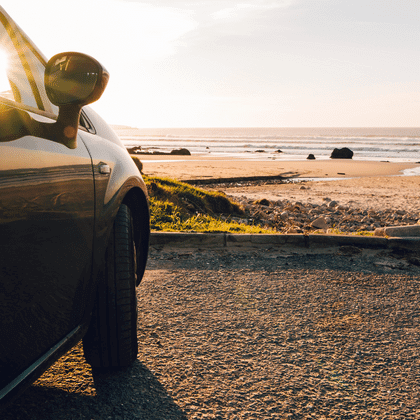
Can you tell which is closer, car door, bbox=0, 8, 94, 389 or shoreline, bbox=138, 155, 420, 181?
car door, bbox=0, 8, 94, 389

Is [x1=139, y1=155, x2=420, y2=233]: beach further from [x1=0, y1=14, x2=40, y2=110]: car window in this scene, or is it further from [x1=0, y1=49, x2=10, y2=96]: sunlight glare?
[x1=0, y1=49, x2=10, y2=96]: sunlight glare

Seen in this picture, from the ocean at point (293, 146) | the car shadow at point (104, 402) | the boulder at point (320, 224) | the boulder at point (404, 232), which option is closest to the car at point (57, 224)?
the car shadow at point (104, 402)

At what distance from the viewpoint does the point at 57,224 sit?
1530mm

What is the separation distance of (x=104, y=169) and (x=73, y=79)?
0.59 metres

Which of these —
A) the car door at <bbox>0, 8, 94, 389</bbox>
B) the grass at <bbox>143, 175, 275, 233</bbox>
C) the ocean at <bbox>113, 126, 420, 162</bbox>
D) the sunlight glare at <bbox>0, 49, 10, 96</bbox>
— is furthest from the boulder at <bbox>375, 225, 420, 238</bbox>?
the ocean at <bbox>113, 126, 420, 162</bbox>

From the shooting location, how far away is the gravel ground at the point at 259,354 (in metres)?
1.93

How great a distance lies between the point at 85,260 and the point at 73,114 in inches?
25.1

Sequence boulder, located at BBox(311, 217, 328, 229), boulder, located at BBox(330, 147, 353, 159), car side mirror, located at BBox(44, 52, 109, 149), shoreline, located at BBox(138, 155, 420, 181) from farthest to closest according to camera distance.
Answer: boulder, located at BBox(330, 147, 353, 159) < shoreline, located at BBox(138, 155, 420, 181) < boulder, located at BBox(311, 217, 328, 229) < car side mirror, located at BBox(44, 52, 109, 149)

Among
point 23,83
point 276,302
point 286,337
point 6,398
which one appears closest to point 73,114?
point 23,83

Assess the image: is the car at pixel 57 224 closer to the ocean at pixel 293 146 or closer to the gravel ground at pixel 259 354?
the gravel ground at pixel 259 354

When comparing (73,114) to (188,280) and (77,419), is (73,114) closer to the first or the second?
(77,419)

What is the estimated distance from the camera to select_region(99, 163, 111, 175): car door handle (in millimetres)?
1947

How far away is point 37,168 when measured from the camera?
1.40 metres

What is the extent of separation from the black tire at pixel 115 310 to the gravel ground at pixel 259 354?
170 millimetres
